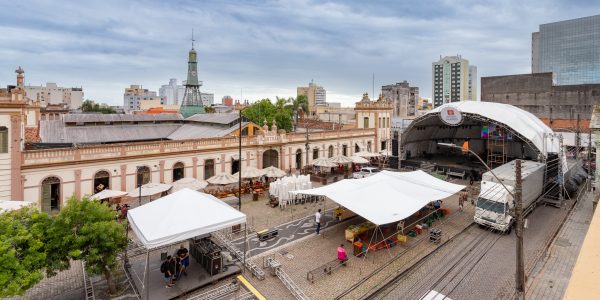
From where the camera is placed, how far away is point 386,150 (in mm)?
48781

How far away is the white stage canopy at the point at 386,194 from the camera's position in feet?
57.6

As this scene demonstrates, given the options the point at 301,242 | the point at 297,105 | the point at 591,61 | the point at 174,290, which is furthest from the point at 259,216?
the point at 591,61

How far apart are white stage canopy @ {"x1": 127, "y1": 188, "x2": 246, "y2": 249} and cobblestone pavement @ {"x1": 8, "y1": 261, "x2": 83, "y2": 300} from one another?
360cm

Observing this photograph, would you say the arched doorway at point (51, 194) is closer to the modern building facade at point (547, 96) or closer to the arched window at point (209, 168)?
the arched window at point (209, 168)

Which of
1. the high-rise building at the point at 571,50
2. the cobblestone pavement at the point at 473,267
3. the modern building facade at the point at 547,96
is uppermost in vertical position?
the high-rise building at the point at 571,50

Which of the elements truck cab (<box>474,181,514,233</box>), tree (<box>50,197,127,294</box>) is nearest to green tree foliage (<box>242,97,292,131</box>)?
truck cab (<box>474,181,514,233</box>)

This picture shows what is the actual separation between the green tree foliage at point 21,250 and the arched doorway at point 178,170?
54.3ft

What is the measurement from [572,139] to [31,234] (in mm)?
67374

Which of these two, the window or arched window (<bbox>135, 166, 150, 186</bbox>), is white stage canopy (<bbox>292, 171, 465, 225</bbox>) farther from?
the window

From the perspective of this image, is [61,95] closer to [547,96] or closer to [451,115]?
[451,115]

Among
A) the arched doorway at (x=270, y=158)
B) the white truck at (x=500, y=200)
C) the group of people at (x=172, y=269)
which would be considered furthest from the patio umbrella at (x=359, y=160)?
the group of people at (x=172, y=269)

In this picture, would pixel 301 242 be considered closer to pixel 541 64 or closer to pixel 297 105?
pixel 297 105

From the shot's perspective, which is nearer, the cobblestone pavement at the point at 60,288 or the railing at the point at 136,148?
the cobblestone pavement at the point at 60,288

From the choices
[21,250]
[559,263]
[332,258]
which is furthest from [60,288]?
[559,263]
